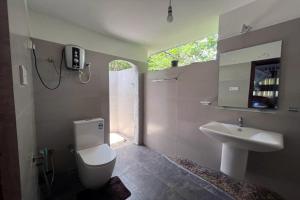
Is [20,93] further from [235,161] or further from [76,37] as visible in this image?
[235,161]

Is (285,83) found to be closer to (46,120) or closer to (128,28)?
(128,28)

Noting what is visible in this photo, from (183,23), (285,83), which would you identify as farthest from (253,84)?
(183,23)

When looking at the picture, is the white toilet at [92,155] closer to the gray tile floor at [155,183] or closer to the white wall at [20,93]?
the gray tile floor at [155,183]

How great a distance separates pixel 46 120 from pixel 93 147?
0.74m

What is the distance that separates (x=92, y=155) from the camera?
5.49ft

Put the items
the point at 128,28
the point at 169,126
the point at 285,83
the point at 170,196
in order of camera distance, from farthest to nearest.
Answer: the point at 169,126
the point at 128,28
the point at 170,196
the point at 285,83

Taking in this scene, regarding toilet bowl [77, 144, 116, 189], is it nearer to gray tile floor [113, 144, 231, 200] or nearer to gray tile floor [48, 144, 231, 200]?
gray tile floor [48, 144, 231, 200]

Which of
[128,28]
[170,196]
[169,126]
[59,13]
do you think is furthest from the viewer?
[169,126]

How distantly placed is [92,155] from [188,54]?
3.23 meters

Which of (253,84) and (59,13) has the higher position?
(59,13)

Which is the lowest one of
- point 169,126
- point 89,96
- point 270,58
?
point 169,126

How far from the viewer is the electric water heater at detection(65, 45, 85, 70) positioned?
5.92ft

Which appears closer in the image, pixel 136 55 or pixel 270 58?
pixel 270 58

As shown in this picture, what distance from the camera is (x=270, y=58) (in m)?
1.39
